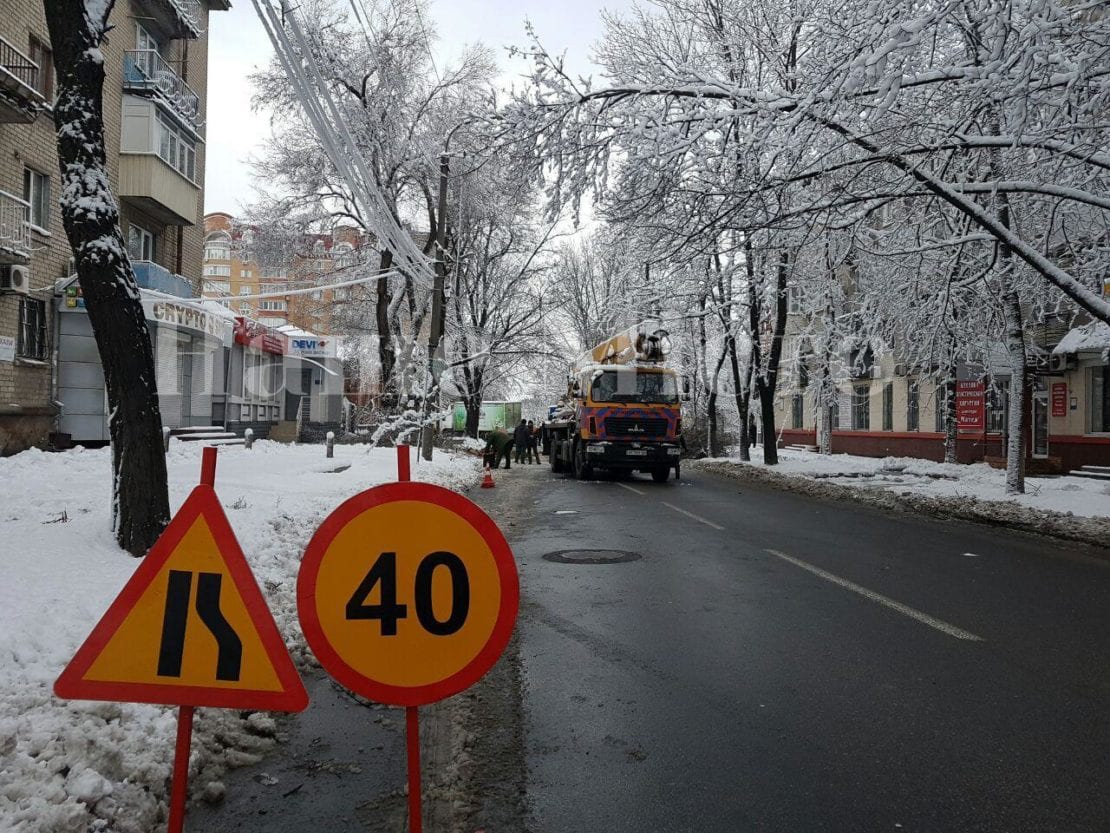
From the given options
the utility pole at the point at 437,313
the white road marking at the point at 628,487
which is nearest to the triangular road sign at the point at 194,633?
the white road marking at the point at 628,487

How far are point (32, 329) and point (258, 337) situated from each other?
13035 millimetres

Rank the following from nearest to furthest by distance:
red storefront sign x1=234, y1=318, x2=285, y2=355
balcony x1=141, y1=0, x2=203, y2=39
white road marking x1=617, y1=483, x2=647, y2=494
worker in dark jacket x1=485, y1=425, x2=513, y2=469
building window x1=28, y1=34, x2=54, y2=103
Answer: building window x1=28, y1=34, x2=54, y2=103 → white road marking x1=617, y1=483, x2=647, y2=494 → balcony x1=141, y1=0, x2=203, y2=39 → worker in dark jacket x1=485, y1=425, x2=513, y2=469 → red storefront sign x1=234, y1=318, x2=285, y2=355

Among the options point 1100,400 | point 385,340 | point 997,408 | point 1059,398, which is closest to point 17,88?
point 385,340

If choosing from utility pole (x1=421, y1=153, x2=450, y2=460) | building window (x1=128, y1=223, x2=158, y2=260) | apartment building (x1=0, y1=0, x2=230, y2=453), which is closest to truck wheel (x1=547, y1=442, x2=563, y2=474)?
utility pole (x1=421, y1=153, x2=450, y2=460)

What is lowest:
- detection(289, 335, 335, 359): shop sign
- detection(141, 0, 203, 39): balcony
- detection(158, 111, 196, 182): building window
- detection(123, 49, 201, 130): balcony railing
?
detection(289, 335, 335, 359): shop sign

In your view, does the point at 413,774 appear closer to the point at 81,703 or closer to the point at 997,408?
the point at 81,703

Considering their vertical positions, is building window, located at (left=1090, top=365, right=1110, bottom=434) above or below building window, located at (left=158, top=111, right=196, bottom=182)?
below

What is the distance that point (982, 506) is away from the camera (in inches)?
566

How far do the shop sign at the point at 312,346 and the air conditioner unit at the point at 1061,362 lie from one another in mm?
28955

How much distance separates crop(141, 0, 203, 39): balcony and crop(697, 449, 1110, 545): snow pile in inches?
779

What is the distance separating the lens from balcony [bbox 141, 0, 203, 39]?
2203cm

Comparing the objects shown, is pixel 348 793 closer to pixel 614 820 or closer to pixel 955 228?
pixel 614 820

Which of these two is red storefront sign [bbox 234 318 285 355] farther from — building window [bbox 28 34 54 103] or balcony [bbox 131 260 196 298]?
building window [bbox 28 34 54 103]

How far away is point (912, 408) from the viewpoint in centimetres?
3088
